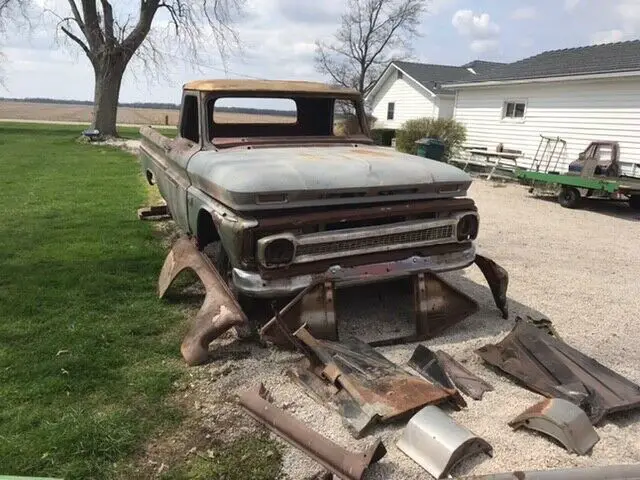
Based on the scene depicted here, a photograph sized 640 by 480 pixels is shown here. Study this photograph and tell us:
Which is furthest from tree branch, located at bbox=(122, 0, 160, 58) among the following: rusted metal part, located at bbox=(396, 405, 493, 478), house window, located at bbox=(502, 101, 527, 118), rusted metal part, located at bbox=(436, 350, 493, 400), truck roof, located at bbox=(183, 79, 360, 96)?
rusted metal part, located at bbox=(396, 405, 493, 478)

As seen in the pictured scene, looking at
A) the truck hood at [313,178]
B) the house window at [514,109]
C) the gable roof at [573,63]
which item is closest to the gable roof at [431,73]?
the gable roof at [573,63]

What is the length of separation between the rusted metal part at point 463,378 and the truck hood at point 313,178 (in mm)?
1204

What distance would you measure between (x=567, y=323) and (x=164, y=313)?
3.45m

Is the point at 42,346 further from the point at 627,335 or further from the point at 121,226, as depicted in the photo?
the point at 627,335

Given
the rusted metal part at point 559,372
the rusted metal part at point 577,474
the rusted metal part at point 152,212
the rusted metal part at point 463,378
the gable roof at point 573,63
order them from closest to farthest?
the rusted metal part at point 577,474
the rusted metal part at point 559,372
the rusted metal part at point 463,378
the rusted metal part at point 152,212
the gable roof at point 573,63

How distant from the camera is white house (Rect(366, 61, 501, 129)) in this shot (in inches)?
1002

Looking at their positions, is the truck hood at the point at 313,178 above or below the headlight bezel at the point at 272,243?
above

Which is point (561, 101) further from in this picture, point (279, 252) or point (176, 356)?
point (176, 356)

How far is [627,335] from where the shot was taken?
4.54m

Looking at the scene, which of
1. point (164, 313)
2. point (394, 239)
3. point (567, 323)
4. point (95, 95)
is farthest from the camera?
point (95, 95)

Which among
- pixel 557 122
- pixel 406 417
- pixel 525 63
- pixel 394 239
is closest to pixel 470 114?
pixel 525 63

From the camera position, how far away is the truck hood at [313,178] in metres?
3.51

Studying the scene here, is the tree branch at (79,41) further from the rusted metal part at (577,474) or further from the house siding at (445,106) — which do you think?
the rusted metal part at (577,474)

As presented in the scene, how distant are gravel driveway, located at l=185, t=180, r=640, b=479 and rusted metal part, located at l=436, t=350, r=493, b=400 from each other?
0.20ft
